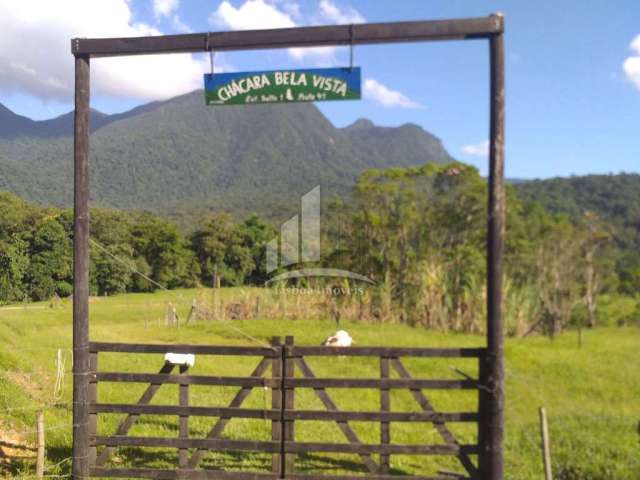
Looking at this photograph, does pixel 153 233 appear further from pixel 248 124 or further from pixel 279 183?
pixel 279 183

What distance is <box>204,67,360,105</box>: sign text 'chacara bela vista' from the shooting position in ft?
13.3

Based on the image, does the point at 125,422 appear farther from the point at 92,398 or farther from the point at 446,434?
the point at 446,434

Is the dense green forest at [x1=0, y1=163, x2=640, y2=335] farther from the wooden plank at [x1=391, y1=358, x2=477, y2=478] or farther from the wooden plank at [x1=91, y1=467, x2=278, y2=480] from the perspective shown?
the wooden plank at [x1=391, y1=358, x2=477, y2=478]

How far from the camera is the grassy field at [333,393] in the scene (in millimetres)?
5641

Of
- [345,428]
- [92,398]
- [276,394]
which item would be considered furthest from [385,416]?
[92,398]

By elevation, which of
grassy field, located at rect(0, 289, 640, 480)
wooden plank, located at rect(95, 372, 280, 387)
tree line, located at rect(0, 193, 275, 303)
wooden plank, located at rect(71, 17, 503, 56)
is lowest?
grassy field, located at rect(0, 289, 640, 480)

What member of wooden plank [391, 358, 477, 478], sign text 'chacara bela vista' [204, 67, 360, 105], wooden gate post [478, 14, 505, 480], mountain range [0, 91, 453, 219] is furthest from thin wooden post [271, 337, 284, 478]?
mountain range [0, 91, 453, 219]

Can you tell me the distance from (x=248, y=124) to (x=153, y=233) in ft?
8.37

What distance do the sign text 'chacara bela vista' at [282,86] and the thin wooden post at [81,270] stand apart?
3.15 feet

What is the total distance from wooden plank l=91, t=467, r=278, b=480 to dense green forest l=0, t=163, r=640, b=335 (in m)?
2.25

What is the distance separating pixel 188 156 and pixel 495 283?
6853 millimetres

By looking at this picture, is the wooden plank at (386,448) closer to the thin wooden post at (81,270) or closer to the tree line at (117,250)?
the thin wooden post at (81,270)

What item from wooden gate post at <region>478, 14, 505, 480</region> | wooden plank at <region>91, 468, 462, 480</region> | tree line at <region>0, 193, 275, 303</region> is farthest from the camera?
tree line at <region>0, 193, 275, 303</region>

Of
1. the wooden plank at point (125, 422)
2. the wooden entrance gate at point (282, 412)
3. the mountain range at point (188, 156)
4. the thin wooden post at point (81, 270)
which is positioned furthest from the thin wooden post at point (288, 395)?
the mountain range at point (188, 156)
